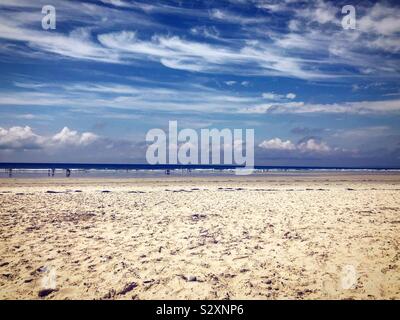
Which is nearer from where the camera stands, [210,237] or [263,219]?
[210,237]

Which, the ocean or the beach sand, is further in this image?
the ocean

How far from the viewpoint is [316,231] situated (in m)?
9.26

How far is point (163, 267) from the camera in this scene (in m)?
6.52

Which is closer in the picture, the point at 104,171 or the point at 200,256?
the point at 200,256

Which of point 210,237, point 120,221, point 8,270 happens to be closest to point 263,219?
point 210,237

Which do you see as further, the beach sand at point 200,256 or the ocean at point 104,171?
the ocean at point 104,171

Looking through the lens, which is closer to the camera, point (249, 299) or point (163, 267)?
point (249, 299)
